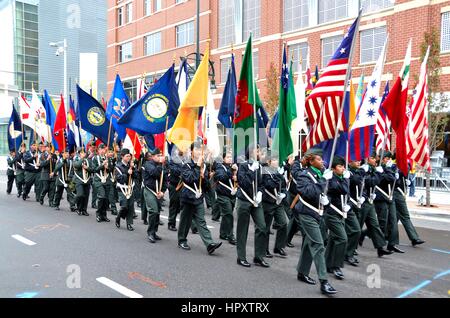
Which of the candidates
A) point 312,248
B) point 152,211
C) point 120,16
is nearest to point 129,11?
point 120,16

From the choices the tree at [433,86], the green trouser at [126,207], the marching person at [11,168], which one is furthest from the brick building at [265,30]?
the marching person at [11,168]

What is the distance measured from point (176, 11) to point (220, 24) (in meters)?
5.18

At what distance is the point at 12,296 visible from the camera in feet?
16.7

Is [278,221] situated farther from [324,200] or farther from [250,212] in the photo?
[324,200]

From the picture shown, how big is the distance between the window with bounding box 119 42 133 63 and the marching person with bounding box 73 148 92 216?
27.5 metres

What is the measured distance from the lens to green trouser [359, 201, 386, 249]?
7305 millimetres

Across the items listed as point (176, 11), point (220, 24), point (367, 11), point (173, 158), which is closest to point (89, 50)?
point (176, 11)

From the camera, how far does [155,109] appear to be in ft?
28.8

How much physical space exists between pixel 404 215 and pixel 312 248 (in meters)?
3.44

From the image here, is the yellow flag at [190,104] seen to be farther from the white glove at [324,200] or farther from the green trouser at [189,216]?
the white glove at [324,200]

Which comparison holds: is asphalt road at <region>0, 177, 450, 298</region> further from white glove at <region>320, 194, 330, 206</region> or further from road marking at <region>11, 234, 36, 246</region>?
white glove at <region>320, 194, 330, 206</region>

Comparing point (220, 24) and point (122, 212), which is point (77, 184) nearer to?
point (122, 212)

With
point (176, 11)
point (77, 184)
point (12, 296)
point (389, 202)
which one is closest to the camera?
point (12, 296)
